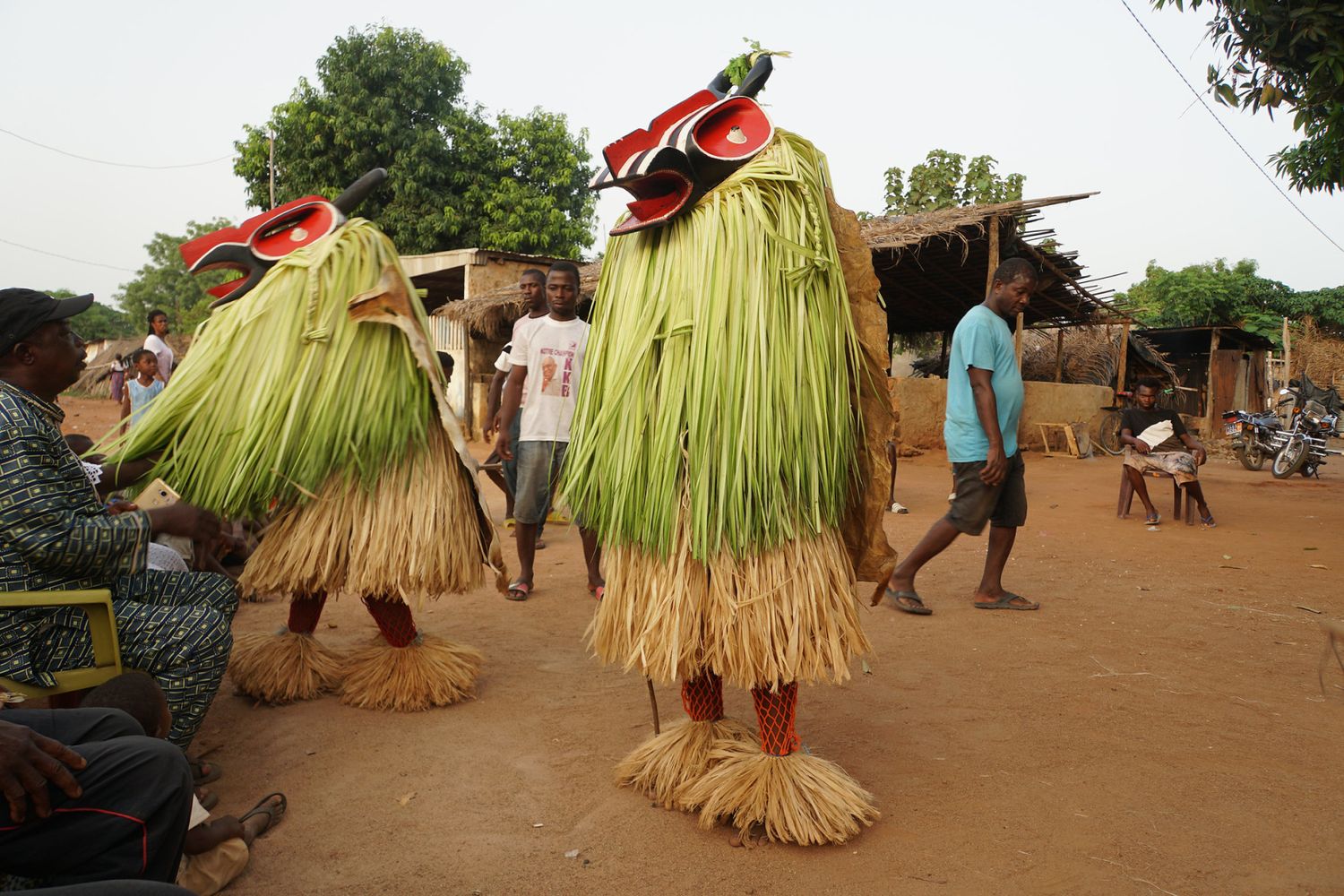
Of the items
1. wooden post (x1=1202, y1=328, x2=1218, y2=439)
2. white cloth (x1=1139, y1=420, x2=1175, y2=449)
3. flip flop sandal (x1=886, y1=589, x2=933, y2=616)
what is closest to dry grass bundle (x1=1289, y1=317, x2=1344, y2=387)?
wooden post (x1=1202, y1=328, x2=1218, y2=439)

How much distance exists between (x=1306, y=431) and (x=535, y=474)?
488 inches

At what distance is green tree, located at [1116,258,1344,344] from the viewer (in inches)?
990

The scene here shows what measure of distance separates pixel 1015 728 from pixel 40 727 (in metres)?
2.84

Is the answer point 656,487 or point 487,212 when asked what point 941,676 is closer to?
point 656,487

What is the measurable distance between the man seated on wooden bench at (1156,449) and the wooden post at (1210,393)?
448 inches

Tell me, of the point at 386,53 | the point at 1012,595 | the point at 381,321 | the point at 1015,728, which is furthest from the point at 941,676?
the point at 386,53

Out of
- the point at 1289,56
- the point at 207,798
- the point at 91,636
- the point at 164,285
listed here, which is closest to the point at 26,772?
the point at 91,636

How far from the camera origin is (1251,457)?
13.0 meters

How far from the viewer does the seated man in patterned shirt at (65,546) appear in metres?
2.17

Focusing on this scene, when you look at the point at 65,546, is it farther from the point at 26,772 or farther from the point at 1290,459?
the point at 1290,459

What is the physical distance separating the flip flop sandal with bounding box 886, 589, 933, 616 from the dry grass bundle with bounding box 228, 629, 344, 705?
2841 mm

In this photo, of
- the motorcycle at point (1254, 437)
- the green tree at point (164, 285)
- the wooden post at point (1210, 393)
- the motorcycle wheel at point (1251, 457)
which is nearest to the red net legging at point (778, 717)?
the motorcycle at point (1254, 437)

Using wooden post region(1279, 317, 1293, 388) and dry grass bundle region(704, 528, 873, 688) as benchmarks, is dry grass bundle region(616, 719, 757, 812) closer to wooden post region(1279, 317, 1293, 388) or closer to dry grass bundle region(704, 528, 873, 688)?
dry grass bundle region(704, 528, 873, 688)

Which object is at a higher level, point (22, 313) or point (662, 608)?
point (22, 313)
